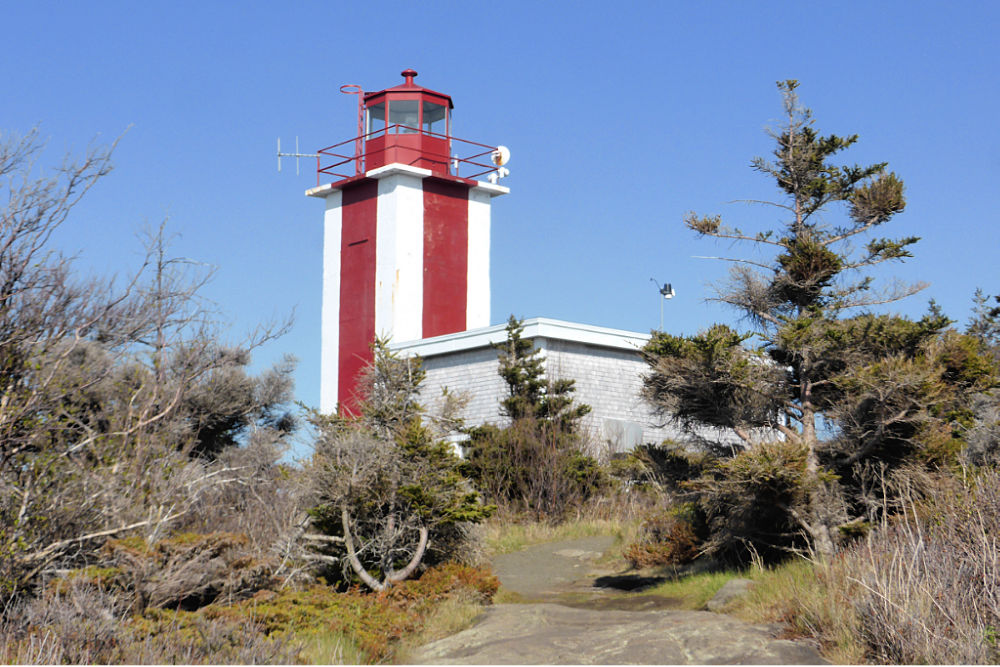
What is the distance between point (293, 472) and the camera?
13.6 m

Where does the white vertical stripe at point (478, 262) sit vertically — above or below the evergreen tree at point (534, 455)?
above

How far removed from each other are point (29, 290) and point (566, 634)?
18.7 ft

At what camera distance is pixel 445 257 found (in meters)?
25.6

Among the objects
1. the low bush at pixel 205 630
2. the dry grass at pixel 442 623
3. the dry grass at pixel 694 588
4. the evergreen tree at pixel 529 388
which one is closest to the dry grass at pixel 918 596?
the dry grass at pixel 694 588

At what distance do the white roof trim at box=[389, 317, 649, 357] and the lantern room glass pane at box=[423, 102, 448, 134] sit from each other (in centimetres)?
615

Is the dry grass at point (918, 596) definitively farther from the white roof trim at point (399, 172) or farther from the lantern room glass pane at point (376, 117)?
the lantern room glass pane at point (376, 117)

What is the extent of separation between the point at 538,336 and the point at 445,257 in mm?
5215

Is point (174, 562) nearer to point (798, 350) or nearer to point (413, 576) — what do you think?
point (413, 576)

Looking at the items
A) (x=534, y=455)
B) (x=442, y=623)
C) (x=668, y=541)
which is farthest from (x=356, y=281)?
(x=442, y=623)

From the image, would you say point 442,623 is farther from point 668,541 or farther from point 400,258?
point 400,258

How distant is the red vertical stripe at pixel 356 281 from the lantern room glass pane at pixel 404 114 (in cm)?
194

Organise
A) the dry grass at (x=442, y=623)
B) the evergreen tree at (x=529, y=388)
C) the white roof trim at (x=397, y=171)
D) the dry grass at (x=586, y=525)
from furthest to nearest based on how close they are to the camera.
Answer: the white roof trim at (x=397, y=171), the evergreen tree at (x=529, y=388), the dry grass at (x=586, y=525), the dry grass at (x=442, y=623)

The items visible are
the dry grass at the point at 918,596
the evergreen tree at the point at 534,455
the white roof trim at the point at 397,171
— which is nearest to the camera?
the dry grass at the point at 918,596

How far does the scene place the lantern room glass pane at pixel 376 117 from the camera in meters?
26.5
